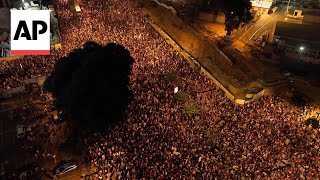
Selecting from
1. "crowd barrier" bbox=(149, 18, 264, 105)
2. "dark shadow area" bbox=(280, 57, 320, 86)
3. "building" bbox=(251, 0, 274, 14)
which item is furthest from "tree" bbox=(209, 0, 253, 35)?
"building" bbox=(251, 0, 274, 14)

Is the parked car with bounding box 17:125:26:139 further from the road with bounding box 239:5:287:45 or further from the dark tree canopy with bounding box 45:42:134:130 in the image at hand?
the road with bounding box 239:5:287:45

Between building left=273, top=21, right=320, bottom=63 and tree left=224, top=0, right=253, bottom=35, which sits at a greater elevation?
tree left=224, top=0, right=253, bottom=35

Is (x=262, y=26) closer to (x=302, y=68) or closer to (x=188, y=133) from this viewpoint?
(x=302, y=68)

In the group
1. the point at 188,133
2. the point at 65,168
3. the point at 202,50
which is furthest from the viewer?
the point at 202,50

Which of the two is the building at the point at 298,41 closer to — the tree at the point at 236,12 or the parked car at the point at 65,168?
the tree at the point at 236,12

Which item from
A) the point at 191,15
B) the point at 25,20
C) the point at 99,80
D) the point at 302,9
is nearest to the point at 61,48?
the point at 25,20

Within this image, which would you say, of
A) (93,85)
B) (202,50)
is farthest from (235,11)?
(93,85)

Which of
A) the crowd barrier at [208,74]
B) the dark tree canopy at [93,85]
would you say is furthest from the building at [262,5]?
the dark tree canopy at [93,85]

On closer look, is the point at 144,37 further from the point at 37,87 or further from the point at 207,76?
the point at 37,87
